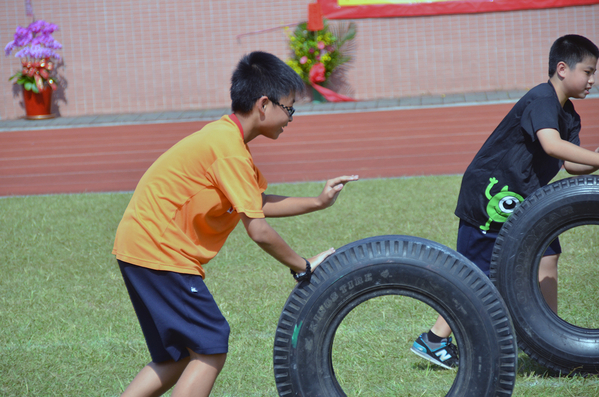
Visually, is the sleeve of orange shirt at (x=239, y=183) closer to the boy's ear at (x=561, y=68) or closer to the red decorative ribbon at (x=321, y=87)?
the boy's ear at (x=561, y=68)

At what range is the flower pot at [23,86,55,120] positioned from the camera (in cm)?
1486

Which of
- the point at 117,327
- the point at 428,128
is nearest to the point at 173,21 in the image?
the point at 428,128

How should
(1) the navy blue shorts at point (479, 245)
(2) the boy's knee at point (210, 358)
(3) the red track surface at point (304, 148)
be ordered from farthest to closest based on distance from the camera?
(3) the red track surface at point (304, 148), (1) the navy blue shorts at point (479, 245), (2) the boy's knee at point (210, 358)

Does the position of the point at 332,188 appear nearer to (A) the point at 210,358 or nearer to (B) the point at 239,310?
(A) the point at 210,358

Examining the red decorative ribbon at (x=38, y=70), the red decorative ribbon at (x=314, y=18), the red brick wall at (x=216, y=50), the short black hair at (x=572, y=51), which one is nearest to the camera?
the short black hair at (x=572, y=51)

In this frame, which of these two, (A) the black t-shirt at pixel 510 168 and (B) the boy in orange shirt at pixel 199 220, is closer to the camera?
(B) the boy in orange shirt at pixel 199 220

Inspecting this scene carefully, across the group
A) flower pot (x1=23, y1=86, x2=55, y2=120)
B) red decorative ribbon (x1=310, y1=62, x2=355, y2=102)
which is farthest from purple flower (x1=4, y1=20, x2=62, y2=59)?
red decorative ribbon (x1=310, y1=62, x2=355, y2=102)

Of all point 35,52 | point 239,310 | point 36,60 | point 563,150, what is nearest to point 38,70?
point 36,60

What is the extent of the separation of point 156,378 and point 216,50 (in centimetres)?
1352

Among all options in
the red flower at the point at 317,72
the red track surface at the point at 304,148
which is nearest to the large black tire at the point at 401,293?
the red track surface at the point at 304,148

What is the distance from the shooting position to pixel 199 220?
94.0 inches

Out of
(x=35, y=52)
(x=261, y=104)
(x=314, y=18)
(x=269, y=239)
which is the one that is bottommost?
(x=269, y=239)

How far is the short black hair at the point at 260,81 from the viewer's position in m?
2.38

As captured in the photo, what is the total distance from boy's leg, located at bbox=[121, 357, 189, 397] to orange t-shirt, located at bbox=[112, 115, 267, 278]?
44cm
